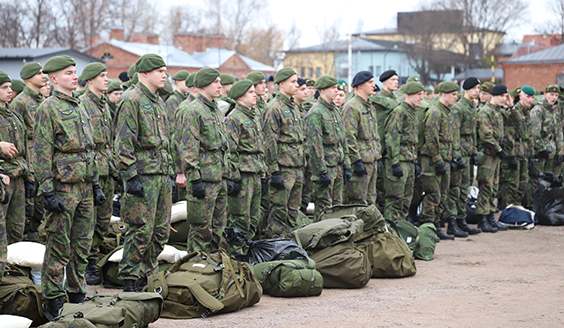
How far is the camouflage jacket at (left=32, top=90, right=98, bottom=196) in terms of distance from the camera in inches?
232

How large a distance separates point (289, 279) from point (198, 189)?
4.46 feet

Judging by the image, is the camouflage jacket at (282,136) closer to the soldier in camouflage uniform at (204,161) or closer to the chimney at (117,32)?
the soldier in camouflage uniform at (204,161)

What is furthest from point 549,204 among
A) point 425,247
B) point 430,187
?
point 425,247

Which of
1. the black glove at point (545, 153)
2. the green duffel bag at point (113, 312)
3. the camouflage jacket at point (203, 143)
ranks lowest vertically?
the green duffel bag at point (113, 312)

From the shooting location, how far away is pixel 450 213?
37.8 feet

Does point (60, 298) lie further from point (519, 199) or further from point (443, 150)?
point (519, 199)

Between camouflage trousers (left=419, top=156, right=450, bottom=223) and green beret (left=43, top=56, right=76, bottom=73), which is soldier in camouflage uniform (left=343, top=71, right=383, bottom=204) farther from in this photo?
green beret (left=43, top=56, right=76, bottom=73)

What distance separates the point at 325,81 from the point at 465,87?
127 inches

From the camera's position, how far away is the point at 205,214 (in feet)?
24.7

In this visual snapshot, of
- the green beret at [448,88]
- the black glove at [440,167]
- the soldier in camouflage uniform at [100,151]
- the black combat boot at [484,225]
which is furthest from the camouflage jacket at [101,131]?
the black combat boot at [484,225]

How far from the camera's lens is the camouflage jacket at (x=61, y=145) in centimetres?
589

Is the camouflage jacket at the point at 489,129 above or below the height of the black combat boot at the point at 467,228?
above

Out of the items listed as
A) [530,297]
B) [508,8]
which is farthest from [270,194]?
[508,8]

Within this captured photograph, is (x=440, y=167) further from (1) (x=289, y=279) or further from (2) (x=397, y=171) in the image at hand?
(1) (x=289, y=279)
